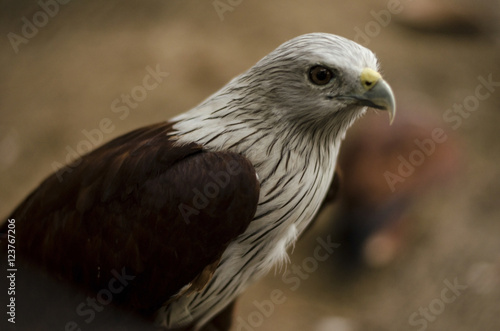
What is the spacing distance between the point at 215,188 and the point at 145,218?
0.37 meters

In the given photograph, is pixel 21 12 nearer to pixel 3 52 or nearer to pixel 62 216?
pixel 3 52

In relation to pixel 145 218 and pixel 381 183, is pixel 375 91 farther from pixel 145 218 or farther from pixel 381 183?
pixel 381 183

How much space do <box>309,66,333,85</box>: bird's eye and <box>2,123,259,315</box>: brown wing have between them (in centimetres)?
50

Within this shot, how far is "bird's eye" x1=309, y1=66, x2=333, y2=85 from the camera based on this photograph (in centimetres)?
254

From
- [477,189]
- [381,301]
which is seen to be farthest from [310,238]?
[477,189]

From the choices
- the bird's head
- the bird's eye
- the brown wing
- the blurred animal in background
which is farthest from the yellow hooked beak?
the blurred animal in background

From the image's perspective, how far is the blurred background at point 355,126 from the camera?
5324 millimetres

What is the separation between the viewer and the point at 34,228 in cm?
292

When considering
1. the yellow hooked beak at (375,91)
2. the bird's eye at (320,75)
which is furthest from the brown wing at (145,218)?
the yellow hooked beak at (375,91)

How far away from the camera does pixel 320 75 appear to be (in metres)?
2.56

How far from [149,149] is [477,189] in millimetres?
4456

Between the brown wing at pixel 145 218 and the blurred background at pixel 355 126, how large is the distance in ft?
7.29

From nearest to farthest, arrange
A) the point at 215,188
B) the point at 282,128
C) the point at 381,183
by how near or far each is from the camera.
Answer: the point at 215,188, the point at 282,128, the point at 381,183

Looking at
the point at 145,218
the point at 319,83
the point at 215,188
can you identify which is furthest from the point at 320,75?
the point at 145,218
